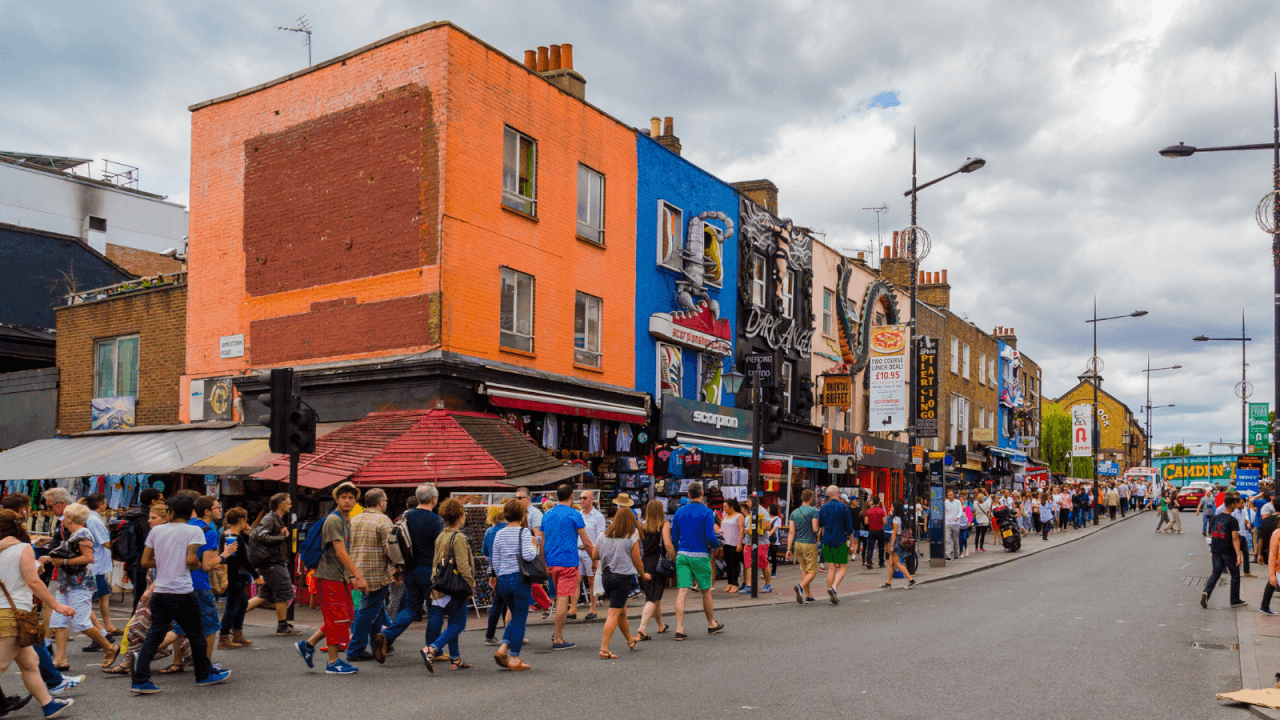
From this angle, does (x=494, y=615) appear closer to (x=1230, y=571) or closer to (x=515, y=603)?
(x=515, y=603)

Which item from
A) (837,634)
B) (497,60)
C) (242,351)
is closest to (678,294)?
(497,60)

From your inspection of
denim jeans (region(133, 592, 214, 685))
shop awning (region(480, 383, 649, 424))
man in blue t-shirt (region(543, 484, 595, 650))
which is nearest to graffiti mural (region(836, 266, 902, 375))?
shop awning (region(480, 383, 649, 424))

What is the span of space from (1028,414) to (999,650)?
50924 mm

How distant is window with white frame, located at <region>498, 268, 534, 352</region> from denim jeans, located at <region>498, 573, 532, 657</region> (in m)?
8.74

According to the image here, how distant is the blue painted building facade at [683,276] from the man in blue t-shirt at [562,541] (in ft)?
36.6

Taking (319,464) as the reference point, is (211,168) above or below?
above

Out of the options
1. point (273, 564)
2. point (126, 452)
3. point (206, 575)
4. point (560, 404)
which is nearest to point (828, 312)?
point (560, 404)

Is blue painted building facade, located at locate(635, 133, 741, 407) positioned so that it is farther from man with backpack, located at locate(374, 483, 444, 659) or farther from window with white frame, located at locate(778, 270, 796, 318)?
man with backpack, located at locate(374, 483, 444, 659)

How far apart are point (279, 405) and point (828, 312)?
72.4 ft

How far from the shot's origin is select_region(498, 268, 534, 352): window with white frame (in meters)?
18.3

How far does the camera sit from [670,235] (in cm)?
2336

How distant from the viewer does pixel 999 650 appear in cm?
1061

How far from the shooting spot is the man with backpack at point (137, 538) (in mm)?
11273

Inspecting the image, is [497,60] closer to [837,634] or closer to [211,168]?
[211,168]
